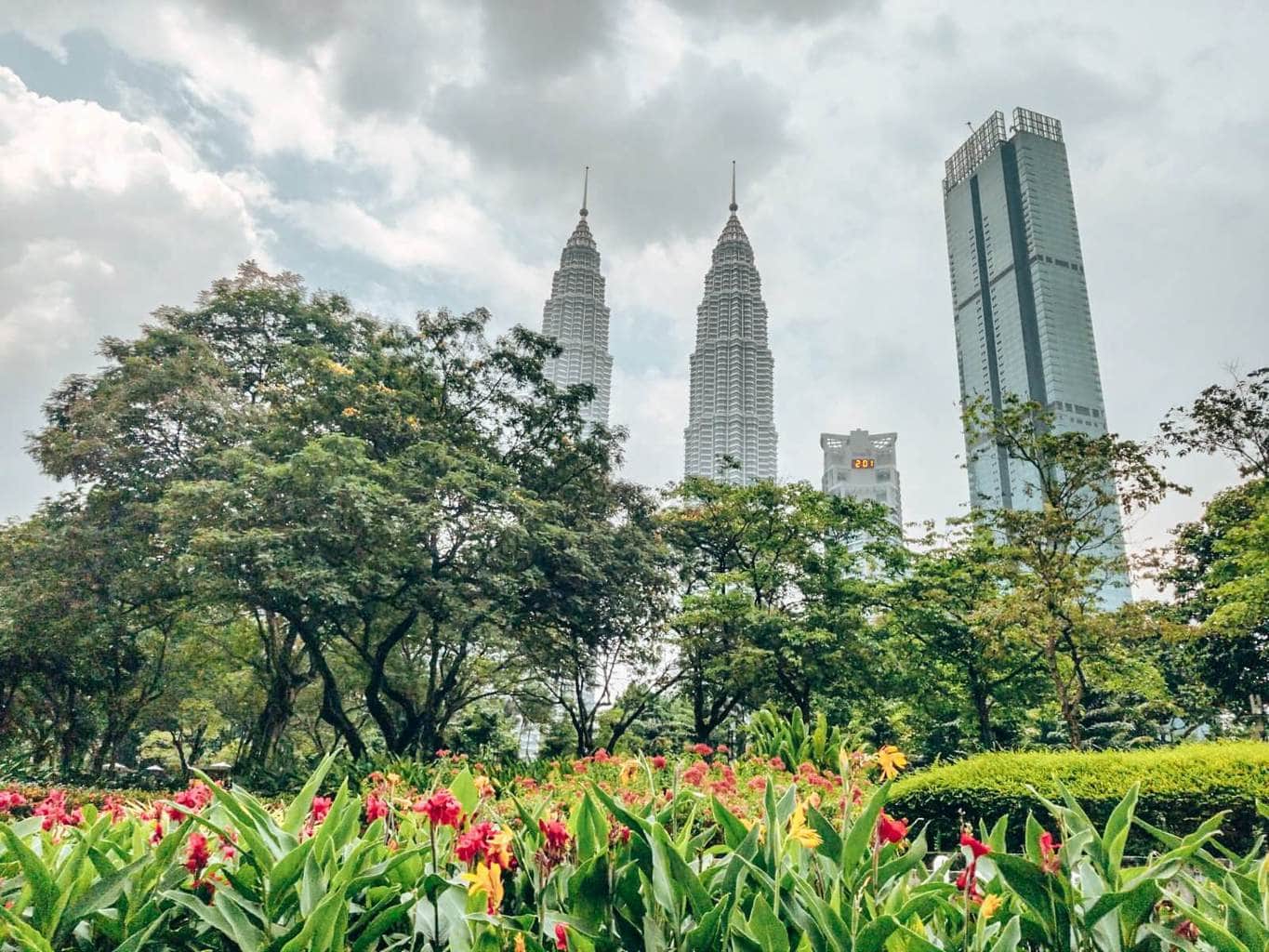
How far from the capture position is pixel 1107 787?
17.7 feet

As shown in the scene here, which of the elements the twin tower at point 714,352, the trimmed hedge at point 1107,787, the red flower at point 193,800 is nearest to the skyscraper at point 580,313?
the twin tower at point 714,352

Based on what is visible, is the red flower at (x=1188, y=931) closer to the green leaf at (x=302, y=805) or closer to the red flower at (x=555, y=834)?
the red flower at (x=555, y=834)

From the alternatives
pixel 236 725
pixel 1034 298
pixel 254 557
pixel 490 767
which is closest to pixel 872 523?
pixel 490 767

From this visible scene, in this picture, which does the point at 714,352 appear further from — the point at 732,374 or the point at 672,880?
the point at 672,880

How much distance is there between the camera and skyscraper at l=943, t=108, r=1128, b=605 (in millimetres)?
64562

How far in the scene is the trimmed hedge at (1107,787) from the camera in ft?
16.9

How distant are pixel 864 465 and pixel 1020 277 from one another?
22120 millimetres

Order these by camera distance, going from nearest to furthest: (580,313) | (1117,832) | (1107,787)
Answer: (1117,832) → (1107,787) → (580,313)

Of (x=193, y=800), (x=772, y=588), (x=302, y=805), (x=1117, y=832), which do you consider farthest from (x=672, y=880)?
(x=772, y=588)

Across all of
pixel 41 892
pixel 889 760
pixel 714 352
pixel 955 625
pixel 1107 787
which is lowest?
pixel 41 892

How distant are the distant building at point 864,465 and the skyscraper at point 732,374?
17129 millimetres

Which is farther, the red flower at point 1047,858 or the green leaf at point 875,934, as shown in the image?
the red flower at point 1047,858

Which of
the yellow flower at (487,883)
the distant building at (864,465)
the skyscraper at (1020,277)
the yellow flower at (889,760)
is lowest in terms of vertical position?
the yellow flower at (487,883)

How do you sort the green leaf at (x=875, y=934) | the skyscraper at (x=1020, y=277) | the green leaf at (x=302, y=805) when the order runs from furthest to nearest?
1. the skyscraper at (x=1020, y=277)
2. the green leaf at (x=302, y=805)
3. the green leaf at (x=875, y=934)
